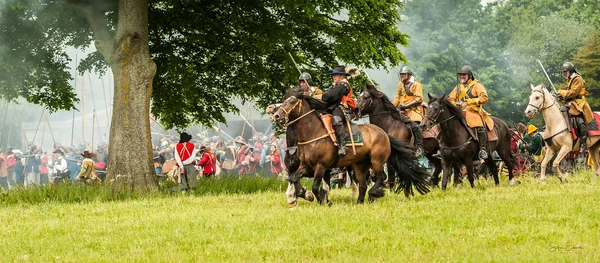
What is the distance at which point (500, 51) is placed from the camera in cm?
7331

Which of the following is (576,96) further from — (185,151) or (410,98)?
(185,151)

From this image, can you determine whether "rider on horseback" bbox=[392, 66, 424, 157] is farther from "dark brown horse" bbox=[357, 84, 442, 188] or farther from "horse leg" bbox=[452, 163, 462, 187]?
"horse leg" bbox=[452, 163, 462, 187]

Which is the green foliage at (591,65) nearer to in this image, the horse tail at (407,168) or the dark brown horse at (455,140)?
the dark brown horse at (455,140)

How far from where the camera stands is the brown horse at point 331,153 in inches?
674

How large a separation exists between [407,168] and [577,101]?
6.37 metres

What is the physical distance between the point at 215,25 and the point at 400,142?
372 inches

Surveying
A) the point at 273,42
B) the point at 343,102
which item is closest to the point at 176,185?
the point at 273,42

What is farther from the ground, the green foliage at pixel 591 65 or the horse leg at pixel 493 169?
the green foliage at pixel 591 65

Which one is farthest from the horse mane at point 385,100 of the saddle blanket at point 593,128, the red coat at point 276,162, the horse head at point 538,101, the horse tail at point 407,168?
the red coat at point 276,162

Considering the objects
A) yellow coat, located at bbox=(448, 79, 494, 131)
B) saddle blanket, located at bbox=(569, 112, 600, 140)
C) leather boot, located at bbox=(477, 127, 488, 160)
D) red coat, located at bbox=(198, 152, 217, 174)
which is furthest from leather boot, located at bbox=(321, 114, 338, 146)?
red coat, located at bbox=(198, 152, 217, 174)

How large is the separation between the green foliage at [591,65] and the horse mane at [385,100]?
43.1 metres

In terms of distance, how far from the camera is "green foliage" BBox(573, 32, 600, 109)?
2399 inches

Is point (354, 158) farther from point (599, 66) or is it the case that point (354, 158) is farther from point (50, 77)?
point (599, 66)

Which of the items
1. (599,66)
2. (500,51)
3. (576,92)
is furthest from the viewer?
(500,51)
